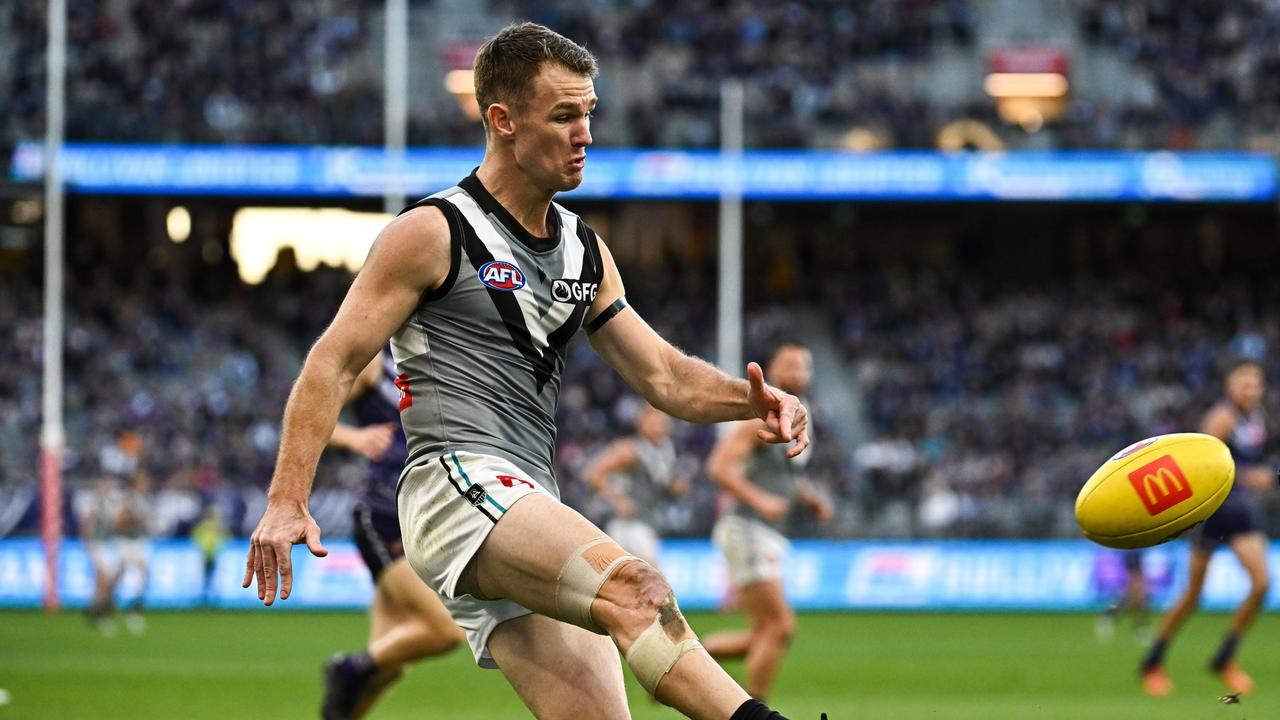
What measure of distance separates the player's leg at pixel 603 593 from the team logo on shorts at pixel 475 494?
3.8 inches

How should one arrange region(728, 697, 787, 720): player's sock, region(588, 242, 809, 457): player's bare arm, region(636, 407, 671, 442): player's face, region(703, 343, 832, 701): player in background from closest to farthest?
region(728, 697, 787, 720): player's sock, region(588, 242, 809, 457): player's bare arm, region(703, 343, 832, 701): player in background, region(636, 407, 671, 442): player's face

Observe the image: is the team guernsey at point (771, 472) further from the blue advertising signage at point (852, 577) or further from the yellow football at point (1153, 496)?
the blue advertising signage at point (852, 577)

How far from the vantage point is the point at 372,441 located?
905 centimetres

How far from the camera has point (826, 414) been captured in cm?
3453

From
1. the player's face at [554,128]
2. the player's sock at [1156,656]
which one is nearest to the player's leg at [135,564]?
the player's sock at [1156,656]

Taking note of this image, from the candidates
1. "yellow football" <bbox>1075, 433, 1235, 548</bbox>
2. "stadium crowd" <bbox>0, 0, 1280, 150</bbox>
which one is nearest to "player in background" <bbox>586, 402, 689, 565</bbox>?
"yellow football" <bbox>1075, 433, 1235, 548</bbox>

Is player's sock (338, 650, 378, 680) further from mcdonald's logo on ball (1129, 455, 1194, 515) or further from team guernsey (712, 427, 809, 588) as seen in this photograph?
Result: mcdonald's logo on ball (1129, 455, 1194, 515)

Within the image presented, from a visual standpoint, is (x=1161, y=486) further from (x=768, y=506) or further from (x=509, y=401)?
(x=768, y=506)

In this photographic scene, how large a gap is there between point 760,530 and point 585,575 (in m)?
7.02

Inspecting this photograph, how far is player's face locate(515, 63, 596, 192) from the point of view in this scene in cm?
532

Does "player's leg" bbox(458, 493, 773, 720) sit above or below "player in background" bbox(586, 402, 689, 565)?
above

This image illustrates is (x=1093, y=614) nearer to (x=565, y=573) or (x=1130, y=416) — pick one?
(x=1130, y=416)

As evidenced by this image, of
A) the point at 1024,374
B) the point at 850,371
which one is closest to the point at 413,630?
the point at 1024,374

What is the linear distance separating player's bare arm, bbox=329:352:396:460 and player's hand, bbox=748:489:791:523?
285 cm
